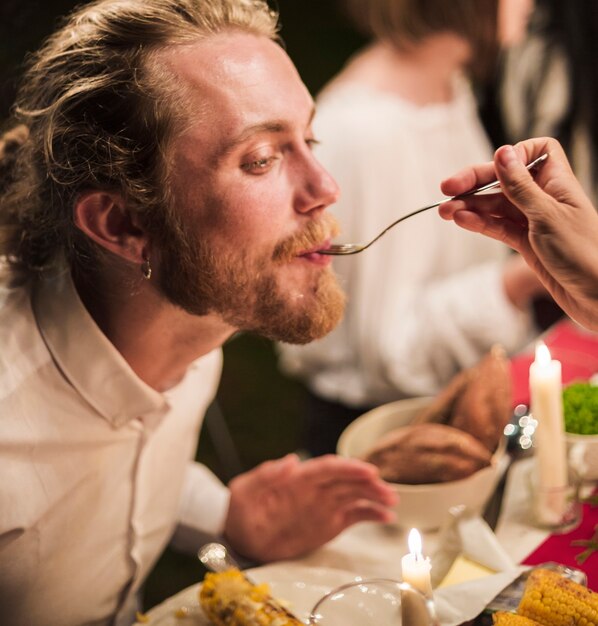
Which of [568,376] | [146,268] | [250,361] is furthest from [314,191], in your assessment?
[250,361]

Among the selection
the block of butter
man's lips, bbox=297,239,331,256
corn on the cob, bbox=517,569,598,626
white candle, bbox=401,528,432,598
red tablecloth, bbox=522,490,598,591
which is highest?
man's lips, bbox=297,239,331,256

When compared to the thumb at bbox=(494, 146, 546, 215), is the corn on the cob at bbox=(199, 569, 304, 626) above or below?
below

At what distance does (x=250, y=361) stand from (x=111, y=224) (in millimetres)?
3029

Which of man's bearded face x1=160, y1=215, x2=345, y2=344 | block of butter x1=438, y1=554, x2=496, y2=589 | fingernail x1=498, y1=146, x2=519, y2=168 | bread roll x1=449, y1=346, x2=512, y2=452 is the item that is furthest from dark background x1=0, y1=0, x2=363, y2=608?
block of butter x1=438, y1=554, x2=496, y2=589

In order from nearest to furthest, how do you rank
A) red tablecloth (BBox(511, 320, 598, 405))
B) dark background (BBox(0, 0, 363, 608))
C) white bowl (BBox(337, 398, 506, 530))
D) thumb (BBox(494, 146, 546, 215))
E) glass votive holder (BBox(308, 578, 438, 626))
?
glass votive holder (BBox(308, 578, 438, 626))
thumb (BBox(494, 146, 546, 215))
white bowl (BBox(337, 398, 506, 530))
red tablecloth (BBox(511, 320, 598, 405))
dark background (BBox(0, 0, 363, 608))

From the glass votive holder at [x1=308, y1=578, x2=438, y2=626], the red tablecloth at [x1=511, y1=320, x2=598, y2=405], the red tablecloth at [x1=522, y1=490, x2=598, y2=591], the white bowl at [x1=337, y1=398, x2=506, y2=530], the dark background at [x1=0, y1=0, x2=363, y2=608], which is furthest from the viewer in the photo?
the dark background at [x1=0, y1=0, x2=363, y2=608]

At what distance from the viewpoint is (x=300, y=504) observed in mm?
1417

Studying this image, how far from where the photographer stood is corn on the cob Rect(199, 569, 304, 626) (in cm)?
102

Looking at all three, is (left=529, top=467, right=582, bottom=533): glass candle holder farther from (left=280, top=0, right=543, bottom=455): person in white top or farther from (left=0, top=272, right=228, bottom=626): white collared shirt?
(left=280, top=0, right=543, bottom=455): person in white top

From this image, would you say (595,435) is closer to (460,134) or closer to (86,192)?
(86,192)

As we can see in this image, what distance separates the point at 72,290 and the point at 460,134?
1655 millimetres

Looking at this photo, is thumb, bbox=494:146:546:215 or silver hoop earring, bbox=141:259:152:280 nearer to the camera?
thumb, bbox=494:146:546:215

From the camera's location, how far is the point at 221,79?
1178 mm

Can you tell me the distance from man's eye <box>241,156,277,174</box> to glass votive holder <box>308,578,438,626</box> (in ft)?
1.98
